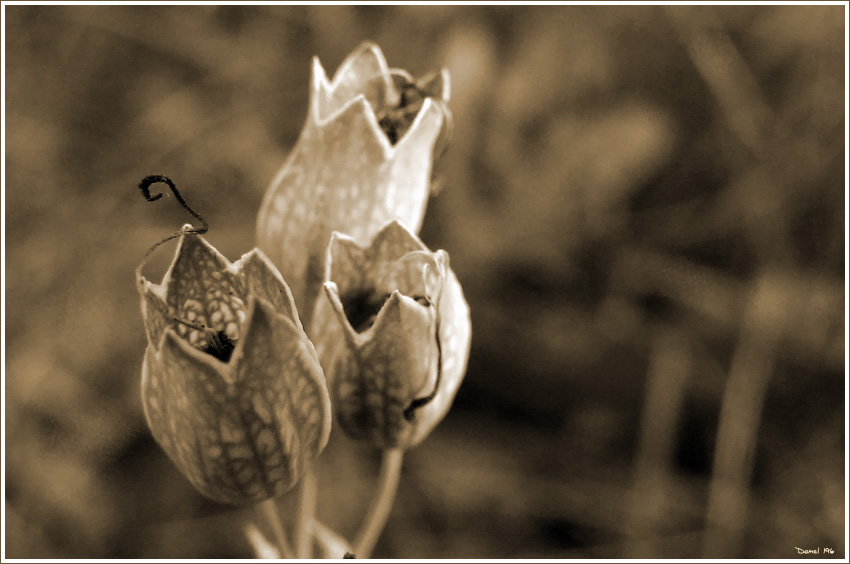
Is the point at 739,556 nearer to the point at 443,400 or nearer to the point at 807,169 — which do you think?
the point at 807,169

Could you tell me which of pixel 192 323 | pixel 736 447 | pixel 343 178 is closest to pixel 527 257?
pixel 736 447

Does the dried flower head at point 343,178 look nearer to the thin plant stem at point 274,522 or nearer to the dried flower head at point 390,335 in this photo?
the dried flower head at point 390,335

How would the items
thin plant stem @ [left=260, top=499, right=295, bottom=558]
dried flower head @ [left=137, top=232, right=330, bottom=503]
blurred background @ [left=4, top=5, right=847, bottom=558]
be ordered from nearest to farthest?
1. dried flower head @ [left=137, top=232, right=330, bottom=503]
2. thin plant stem @ [left=260, top=499, right=295, bottom=558]
3. blurred background @ [left=4, top=5, right=847, bottom=558]

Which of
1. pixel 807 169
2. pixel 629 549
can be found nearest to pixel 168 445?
pixel 629 549

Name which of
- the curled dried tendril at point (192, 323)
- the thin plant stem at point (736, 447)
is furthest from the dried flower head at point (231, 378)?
the thin plant stem at point (736, 447)
